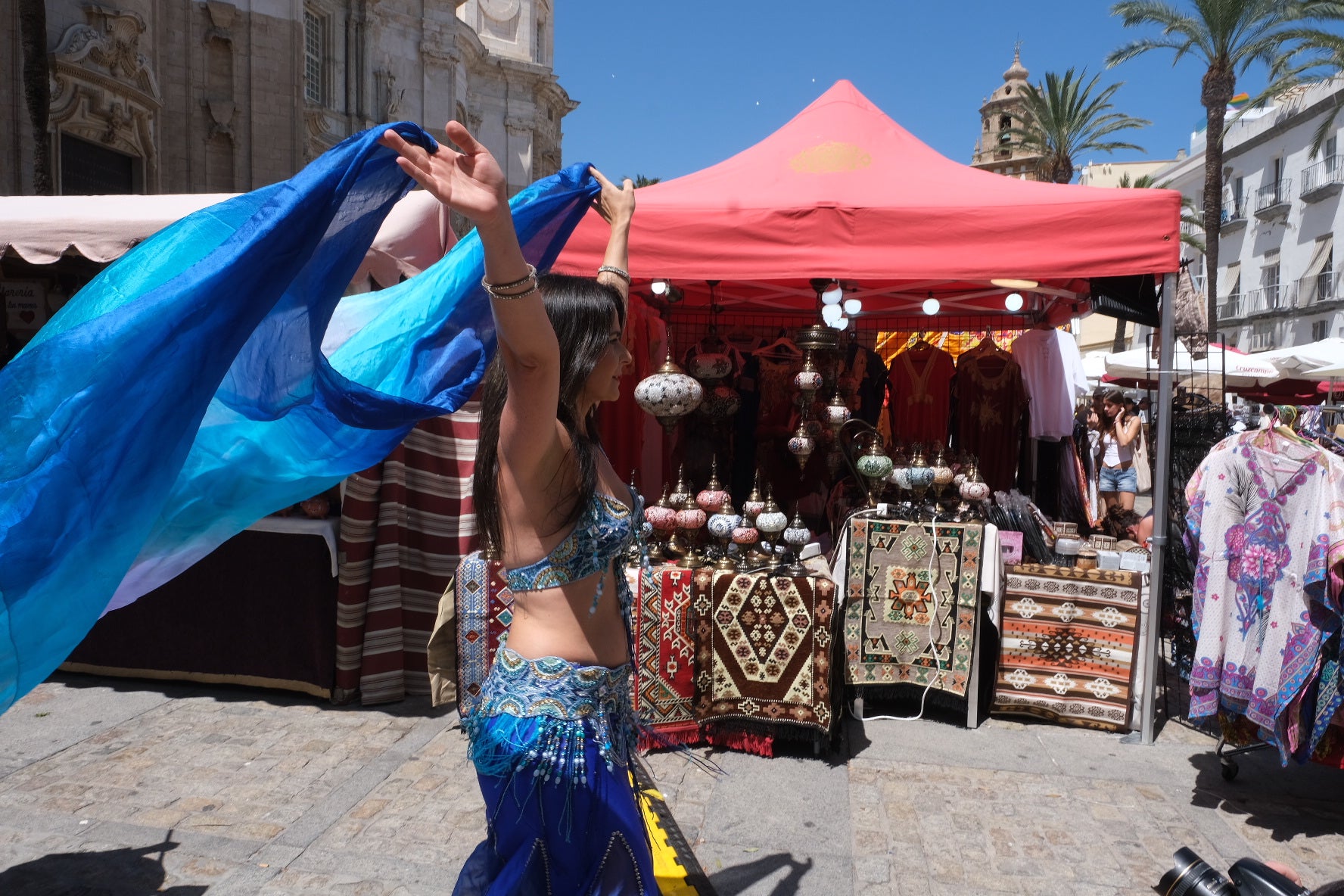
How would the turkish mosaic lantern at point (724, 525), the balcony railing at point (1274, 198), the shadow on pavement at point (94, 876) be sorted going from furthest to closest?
the balcony railing at point (1274, 198) → the turkish mosaic lantern at point (724, 525) → the shadow on pavement at point (94, 876)

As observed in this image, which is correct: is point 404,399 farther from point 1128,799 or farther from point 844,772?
point 1128,799

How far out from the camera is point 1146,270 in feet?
14.3

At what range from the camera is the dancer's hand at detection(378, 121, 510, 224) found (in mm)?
1376

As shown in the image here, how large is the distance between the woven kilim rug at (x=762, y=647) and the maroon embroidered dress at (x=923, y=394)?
302 centimetres

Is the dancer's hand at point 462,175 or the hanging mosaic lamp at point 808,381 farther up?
the dancer's hand at point 462,175

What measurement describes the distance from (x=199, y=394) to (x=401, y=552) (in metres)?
3.47


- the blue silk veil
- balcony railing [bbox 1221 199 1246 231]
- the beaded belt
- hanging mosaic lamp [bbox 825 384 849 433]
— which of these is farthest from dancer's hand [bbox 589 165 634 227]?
balcony railing [bbox 1221 199 1246 231]

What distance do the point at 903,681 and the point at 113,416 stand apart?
161 inches

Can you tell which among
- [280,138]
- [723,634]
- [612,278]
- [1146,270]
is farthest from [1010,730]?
[280,138]

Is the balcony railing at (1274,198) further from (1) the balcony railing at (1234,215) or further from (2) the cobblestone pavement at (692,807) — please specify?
(2) the cobblestone pavement at (692,807)

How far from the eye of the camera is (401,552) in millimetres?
4973

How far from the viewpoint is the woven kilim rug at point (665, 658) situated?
4289mm

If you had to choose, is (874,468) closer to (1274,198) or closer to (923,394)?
(923,394)

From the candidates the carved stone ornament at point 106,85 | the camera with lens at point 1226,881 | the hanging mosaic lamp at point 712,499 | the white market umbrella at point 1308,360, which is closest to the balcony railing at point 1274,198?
the white market umbrella at point 1308,360
